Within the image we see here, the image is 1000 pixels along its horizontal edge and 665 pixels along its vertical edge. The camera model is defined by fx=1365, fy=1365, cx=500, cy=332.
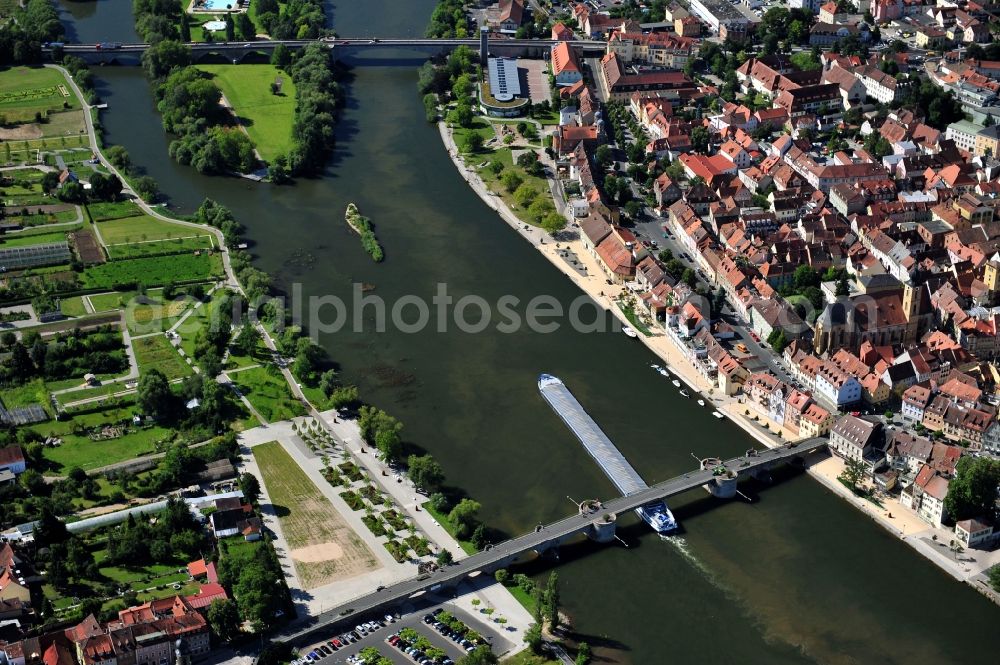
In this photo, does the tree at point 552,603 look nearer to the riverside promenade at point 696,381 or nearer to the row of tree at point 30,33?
the riverside promenade at point 696,381

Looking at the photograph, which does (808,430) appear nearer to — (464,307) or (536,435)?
(536,435)

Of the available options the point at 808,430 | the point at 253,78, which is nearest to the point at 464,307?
the point at 808,430

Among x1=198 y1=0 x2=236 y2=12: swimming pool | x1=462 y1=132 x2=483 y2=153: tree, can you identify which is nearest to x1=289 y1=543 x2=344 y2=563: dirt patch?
x1=462 y1=132 x2=483 y2=153: tree

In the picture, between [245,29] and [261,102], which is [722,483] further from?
[245,29]

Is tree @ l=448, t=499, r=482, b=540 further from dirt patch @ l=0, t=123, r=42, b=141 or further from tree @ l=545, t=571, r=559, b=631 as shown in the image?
dirt patch @ l=0, t=123, r=42, b=141

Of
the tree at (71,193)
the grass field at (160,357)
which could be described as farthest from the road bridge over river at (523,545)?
the tree at (71,193)
